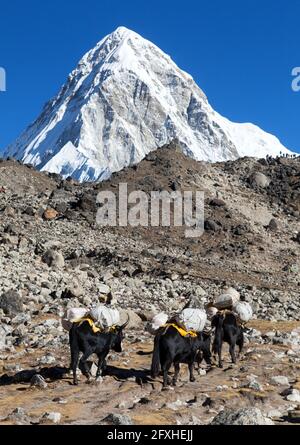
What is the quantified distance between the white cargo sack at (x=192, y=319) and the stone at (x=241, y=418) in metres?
3.83

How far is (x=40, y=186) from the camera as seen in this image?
53156mm

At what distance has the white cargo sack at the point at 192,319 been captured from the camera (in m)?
13.1

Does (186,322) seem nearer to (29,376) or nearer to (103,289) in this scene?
(29,376)

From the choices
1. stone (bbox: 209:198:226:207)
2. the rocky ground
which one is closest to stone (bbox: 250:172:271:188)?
the rocky ground

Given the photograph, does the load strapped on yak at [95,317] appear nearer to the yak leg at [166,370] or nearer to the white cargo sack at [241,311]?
the yak leg at [166,370]

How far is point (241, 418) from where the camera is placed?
29.4ft

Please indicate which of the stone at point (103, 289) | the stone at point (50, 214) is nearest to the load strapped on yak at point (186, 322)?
the stone at point (103, 289)

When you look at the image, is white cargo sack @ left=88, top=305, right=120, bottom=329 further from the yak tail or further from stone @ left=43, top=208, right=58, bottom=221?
stone @ left=43, top=208, right=58, bottom=221

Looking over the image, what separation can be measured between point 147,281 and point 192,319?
677 inches

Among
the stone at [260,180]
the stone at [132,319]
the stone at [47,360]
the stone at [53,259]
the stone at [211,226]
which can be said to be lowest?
the stone at [47,360]

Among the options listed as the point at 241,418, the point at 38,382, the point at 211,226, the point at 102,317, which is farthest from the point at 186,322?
the point at 211,226

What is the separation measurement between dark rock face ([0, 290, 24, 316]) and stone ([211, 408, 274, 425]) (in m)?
12.4
